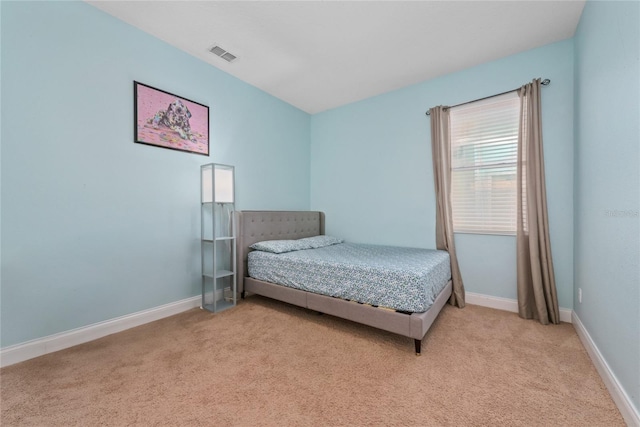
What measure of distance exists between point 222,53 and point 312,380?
125 inches

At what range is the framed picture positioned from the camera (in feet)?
7.69

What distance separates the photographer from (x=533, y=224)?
2.43 meters

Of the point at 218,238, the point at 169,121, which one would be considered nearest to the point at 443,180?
the point at 218,238

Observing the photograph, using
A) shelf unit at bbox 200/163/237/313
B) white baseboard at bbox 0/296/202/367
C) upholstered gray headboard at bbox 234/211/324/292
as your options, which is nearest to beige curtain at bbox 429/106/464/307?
upholstered gray headboard at bbox 234/211/324/292

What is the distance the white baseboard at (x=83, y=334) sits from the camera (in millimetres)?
1723

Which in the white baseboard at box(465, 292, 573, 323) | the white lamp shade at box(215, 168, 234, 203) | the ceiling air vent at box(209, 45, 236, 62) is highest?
Result: the ceiling air vent at box(209, 45, 236, 62)

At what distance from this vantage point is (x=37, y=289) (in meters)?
1.83

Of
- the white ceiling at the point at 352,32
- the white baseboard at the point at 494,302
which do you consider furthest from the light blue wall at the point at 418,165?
the white ceiling at the point at 352,32

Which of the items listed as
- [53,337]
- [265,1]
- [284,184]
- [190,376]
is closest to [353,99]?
[284,184]

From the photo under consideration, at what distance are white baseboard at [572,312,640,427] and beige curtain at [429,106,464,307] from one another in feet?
3.57

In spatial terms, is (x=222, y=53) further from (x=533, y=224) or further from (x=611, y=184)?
(x=533, y=224)

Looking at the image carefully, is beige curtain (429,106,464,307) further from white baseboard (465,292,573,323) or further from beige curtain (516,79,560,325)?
beige curtain (516,79,560,325)

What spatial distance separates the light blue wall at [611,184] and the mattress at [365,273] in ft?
3.30

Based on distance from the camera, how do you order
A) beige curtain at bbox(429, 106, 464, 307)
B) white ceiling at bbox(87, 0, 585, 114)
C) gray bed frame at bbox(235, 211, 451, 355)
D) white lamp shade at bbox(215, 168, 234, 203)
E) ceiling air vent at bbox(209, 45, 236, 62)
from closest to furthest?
gray bed frame at bbox(235, 211, 451, 355), white ceiling at bbox(87, 0, 585, 114), ceiling air vent at bbox(209, 45, 236, 62), white lamp shade at bbox(215, 168, 234, 203), beige curtain at bbox(429, 106, 464, 307)
